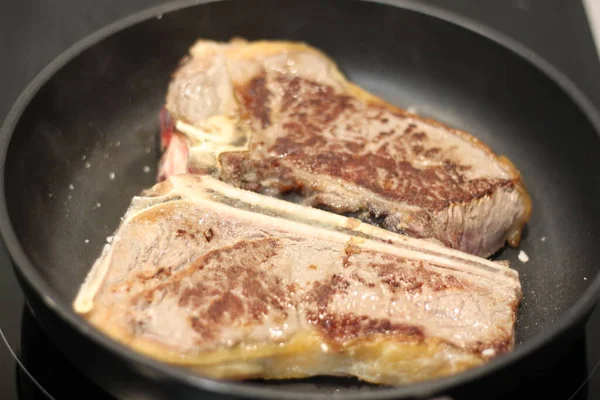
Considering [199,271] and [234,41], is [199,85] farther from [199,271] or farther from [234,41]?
[199,271]

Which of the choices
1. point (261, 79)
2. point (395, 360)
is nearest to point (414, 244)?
point (395, 360)

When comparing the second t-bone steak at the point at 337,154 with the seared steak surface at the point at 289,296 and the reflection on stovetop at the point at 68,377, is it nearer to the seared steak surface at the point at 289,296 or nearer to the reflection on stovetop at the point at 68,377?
the seared steak surface at the point at 289,296

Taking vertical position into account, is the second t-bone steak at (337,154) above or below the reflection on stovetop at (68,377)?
above

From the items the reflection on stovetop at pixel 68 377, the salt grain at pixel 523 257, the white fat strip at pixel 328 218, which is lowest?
the reflection on stovetop at pixel 68 377

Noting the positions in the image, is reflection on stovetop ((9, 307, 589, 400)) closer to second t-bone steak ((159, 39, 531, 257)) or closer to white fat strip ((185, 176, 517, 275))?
white fat strip ((185, 176, 517, 275))

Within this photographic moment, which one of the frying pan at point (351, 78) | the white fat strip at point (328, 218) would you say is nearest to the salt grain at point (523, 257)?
the frying pan at point (351, 78)

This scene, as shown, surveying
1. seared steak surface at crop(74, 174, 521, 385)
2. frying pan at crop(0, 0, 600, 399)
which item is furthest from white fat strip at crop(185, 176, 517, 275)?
frying pan at crop(0, 0, 600, 399)
